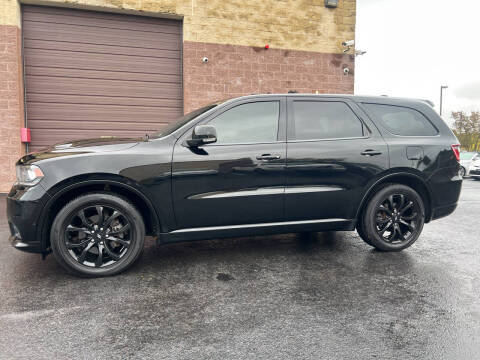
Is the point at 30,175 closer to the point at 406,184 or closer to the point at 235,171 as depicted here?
the point at 235,171

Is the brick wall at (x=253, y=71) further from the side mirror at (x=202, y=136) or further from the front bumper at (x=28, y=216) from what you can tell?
the front bumper at (x=28, y=216)

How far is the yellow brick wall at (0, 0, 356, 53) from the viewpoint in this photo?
29.8 feet

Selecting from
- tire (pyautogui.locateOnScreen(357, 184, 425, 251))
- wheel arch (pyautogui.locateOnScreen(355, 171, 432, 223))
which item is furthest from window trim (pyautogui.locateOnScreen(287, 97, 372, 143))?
tire (pyautogui.locateOnScreen(357, 184, 425, 251))

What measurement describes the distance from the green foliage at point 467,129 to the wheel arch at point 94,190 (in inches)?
1807

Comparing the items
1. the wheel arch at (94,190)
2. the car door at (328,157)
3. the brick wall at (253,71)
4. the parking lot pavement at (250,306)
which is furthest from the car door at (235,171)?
the brick wall at (253,71)

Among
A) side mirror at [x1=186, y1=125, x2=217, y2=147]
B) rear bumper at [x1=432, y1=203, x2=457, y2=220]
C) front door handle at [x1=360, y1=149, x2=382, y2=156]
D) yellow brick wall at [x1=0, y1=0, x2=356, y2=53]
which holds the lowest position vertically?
rear bumper at [x1=432, y1=203, x2=457, y2=220]

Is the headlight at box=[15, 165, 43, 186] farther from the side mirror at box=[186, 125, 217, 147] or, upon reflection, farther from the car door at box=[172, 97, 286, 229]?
the side mirror at box=[186, 125, 217, 147]

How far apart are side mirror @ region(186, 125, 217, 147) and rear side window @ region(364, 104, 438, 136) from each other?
192cm

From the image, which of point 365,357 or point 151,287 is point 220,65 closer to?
point 151,287

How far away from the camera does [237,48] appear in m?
9.90

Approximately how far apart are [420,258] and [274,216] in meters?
1.75

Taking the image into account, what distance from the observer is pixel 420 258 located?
408 cm

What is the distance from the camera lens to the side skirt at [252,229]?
3.53 metres

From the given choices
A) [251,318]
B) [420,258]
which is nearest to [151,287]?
[251,318]
